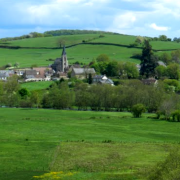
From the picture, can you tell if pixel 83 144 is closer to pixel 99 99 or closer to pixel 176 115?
pixel 176 115

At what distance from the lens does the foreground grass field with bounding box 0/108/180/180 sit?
4031 centimetres

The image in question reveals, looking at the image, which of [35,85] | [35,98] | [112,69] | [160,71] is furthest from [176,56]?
[35,98]

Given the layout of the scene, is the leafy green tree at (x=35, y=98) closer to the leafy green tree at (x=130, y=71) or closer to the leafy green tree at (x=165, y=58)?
the leafy green tree at (x=130, y=71)

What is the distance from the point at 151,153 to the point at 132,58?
470 ft

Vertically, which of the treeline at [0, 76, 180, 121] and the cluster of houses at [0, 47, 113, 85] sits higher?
the cluster of houses at [0, 47, 113, 85]

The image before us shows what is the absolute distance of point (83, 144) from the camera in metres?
53.2

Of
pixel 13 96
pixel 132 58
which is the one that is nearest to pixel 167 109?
pixel 13 96

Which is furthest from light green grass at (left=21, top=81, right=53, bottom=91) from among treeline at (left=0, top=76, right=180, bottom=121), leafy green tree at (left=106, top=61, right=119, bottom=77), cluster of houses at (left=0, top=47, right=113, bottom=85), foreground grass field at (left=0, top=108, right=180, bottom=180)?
foreground grass field at (left=0, top=108, right=180, bottom=180)

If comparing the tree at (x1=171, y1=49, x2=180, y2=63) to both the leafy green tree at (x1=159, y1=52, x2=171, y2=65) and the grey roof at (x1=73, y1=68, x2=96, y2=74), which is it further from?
the grey roof at (x1=73, y1=68, x2=96, y2=74)

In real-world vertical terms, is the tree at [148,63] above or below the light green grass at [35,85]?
above

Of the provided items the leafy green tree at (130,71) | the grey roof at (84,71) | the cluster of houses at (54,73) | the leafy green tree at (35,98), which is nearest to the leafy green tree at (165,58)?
the leafy green tree at (130,71)

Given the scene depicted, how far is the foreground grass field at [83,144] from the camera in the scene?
4031cm

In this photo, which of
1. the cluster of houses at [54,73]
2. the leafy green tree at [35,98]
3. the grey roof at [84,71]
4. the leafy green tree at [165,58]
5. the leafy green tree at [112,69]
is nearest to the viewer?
the leafy green tree at [35,98]

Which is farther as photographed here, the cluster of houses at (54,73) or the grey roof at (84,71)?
the grey roof at (84,71)
